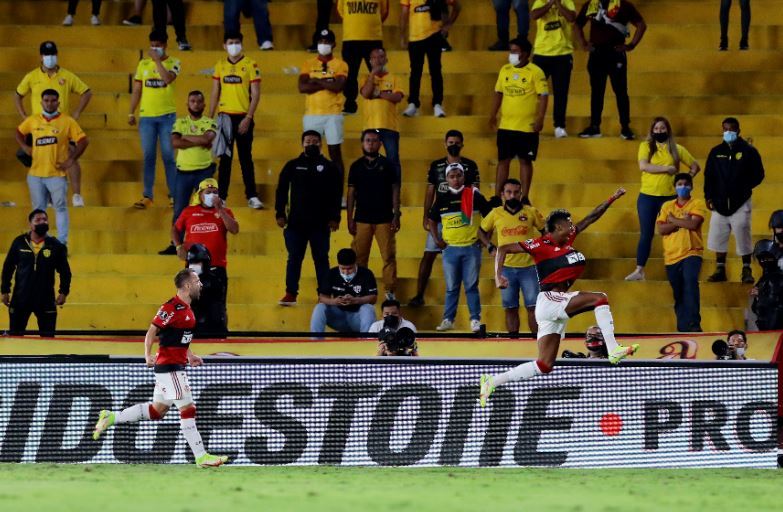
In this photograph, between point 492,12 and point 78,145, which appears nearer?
point 78,145

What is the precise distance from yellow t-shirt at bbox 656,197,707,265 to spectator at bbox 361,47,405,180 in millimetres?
3504

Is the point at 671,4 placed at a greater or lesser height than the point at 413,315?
greater

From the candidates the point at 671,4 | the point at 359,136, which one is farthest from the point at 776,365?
the point at 671,4

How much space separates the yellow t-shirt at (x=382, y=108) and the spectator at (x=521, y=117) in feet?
4.49

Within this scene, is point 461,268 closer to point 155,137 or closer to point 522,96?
point 522,96

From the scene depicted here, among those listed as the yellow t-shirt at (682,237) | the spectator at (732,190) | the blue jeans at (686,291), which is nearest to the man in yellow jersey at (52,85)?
the yellow t-shirt at (682,237)

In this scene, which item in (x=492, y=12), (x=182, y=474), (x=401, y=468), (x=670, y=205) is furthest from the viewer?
(x=492, y=12)

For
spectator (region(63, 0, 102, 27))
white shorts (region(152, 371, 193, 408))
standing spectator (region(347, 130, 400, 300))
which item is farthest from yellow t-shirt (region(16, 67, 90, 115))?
white shorts (region(152, 371, 193, 408))

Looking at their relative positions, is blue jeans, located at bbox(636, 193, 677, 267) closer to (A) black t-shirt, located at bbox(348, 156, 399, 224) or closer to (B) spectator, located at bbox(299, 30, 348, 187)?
(A) black t-shirt, located at bbox(348, 156, 399, 224)

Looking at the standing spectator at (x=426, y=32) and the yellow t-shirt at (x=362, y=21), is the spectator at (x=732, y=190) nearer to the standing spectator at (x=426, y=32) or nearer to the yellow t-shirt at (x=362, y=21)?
the standing spectator at (x=426, y=32)

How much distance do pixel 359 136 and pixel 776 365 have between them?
31.5ft

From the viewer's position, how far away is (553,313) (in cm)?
1555

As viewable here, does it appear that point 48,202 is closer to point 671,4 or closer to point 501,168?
point 501,168

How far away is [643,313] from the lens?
69.8ft
